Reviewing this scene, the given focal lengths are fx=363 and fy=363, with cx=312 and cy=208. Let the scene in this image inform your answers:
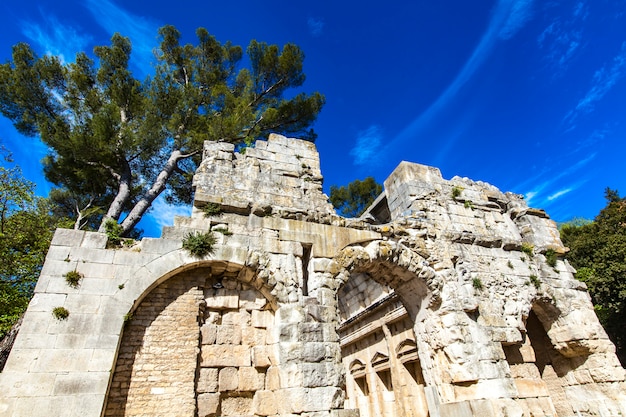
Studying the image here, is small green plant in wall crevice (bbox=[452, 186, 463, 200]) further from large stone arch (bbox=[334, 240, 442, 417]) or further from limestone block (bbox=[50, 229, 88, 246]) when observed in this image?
limestone block (bbox=[50, 229, 88, 246])

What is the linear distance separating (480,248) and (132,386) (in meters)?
8.01

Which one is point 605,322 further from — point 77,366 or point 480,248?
point 77,366

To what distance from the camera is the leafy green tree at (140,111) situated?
11.7m

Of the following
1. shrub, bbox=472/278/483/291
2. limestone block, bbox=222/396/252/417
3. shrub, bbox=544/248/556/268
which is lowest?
limestone block, bbox=222/396/252/417

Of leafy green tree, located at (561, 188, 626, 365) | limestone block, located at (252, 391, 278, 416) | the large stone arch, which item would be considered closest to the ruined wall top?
the large stone arch

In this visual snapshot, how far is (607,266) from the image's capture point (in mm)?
13727

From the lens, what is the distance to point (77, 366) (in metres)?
4.85

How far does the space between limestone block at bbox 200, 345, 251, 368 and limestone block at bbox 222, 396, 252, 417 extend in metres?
0.50

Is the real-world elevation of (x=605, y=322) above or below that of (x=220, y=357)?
above

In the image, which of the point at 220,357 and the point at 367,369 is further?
the point at 367,369

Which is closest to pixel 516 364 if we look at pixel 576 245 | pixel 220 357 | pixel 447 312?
pixel 447 312

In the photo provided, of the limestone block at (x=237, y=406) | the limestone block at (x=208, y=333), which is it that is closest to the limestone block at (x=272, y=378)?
the limestone block at (x=237, y=406)

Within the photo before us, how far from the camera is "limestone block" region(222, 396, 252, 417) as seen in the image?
18.2 ft

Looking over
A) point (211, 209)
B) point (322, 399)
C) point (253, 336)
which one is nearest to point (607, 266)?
point (322, 399)
